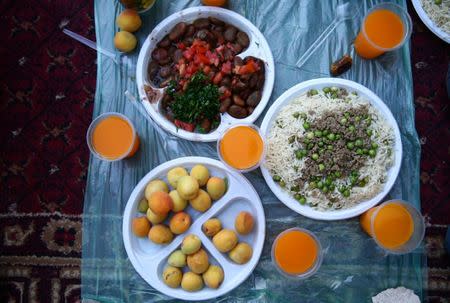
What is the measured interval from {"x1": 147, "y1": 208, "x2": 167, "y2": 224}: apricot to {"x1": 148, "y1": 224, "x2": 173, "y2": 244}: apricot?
1.0 inches

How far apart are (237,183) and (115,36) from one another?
40.0 inches

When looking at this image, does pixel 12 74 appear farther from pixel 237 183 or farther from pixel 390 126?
pixel 390 126

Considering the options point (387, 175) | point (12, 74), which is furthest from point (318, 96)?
point (12, 74)

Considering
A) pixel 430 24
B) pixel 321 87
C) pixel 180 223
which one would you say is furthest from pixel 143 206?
pixel 430 24

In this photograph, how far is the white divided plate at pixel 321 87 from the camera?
7.29 feet

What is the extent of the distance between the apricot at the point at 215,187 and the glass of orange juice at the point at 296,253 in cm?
36

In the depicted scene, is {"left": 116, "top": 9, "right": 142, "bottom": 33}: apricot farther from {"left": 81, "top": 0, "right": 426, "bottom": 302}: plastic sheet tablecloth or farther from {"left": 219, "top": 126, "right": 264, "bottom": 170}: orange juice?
{"left": 219, "top": 126, "right": 264, "bottom": 170}: orange juice

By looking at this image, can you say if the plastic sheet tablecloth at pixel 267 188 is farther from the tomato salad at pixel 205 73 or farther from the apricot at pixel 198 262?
the apricot at pixel 198 262

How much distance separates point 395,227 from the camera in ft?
7.00

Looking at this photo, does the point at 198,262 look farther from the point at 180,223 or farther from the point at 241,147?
the point at 241,147

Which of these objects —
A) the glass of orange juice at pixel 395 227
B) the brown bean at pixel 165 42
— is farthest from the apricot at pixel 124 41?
the glass of orange juice at pixel 395 227

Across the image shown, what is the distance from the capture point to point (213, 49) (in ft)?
7.67

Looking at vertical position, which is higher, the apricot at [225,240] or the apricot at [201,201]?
the apricot at [201,201]

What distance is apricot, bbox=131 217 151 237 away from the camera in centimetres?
220
